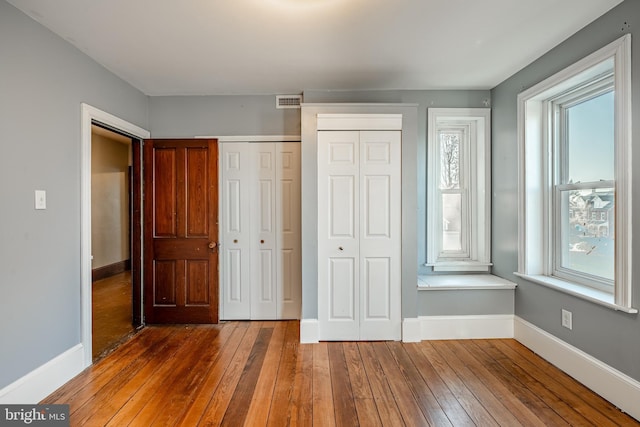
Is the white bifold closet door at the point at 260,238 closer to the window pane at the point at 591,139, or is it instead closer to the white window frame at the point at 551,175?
the white window frame at the point at 551,175

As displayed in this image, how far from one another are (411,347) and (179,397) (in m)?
2.01

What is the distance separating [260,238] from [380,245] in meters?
1.40

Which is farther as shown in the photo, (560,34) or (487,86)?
(487,86)

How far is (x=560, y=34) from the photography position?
96.7 inches

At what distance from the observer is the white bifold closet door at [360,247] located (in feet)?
10.5

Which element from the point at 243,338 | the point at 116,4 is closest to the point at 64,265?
the point at 243,338

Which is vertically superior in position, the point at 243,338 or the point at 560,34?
the point at 560,34

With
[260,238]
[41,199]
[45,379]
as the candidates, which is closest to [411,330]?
[260,238]

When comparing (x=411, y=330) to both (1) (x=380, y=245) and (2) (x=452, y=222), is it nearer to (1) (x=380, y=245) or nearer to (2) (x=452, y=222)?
(1) (x=380, y=245)

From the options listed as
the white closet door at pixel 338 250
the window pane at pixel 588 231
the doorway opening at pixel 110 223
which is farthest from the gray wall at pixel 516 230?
the doorway opening at pixel 110 223

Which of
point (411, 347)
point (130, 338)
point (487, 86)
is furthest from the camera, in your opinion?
point (487, 86)

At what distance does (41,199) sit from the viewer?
7.42 feet

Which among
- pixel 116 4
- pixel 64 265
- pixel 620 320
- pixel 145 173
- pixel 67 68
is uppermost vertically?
pixel 116 4

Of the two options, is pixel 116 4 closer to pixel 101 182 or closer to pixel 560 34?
pixel 560 34
